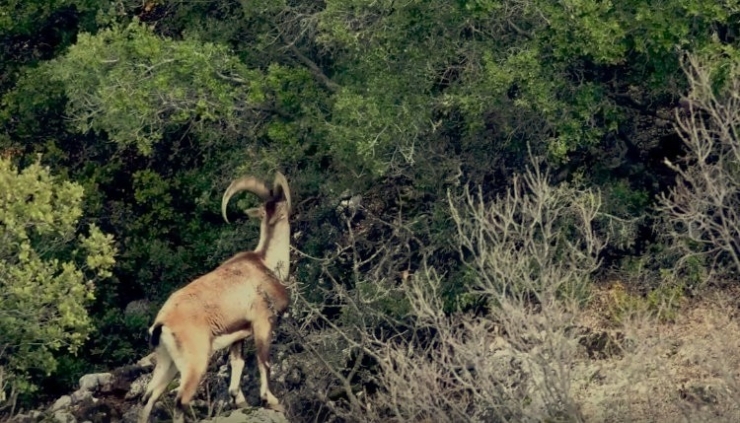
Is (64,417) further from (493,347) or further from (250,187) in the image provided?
(493,347)

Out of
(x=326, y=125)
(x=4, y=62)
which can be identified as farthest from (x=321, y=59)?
(x=4, y=62)

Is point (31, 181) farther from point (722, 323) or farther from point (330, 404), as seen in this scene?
point (722, 323)

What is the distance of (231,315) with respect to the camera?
18.0 m

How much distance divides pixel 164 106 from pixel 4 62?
478 centimetres

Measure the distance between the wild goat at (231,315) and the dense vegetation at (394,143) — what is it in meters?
0.65

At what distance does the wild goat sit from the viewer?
17.5 m

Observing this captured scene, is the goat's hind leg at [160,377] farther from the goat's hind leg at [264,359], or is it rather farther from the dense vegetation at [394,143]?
the dense vegetation at [394,143]

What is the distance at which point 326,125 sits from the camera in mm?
19984

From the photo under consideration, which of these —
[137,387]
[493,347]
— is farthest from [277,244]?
[137,387]

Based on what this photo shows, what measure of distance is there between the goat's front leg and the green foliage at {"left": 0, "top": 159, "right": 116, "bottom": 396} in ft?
7.55

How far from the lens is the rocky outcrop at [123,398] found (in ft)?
64.4

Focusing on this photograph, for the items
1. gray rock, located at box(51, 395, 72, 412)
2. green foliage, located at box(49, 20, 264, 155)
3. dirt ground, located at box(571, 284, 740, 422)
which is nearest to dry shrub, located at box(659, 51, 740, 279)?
dirt ground, located at box(571, 284, 740, 422)

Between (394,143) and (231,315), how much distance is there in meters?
2.82

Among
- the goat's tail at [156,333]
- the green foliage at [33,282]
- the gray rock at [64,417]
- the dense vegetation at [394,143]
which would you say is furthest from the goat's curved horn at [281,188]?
the gray rock at [64,417]
